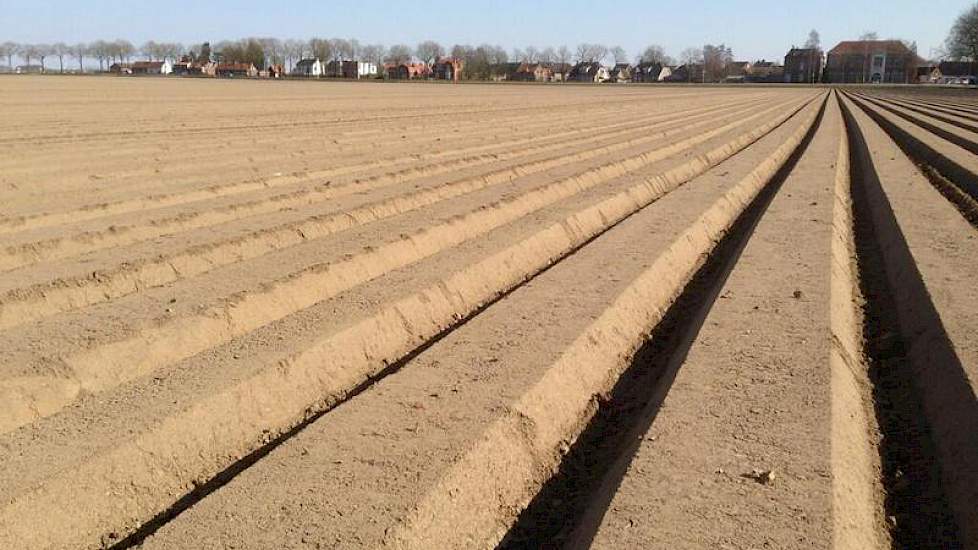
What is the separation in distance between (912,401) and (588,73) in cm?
12772

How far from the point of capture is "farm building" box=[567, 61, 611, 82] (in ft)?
414

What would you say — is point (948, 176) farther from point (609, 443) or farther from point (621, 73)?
point (621, 73)

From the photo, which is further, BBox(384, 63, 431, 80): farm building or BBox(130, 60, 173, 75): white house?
BBox(130, 60, 173, 75): white house

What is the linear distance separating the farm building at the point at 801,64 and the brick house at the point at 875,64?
64.1 inches

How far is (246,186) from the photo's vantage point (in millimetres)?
8406

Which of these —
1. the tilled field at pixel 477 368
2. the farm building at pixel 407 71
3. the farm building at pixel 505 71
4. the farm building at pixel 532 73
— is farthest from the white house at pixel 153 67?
the tilled field at pixel 477 368

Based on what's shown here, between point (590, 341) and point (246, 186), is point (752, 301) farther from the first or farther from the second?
point (246, 186)

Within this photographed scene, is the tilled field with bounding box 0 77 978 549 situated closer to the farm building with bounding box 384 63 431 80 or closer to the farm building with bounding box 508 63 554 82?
the farm building with bounding box 384 63 431 80

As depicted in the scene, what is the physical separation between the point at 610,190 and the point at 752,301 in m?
4.18

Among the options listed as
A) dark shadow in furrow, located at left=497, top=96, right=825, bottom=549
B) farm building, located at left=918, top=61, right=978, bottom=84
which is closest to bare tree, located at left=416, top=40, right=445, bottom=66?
farm building, located at left=918, top=61, right=978, bottom=84

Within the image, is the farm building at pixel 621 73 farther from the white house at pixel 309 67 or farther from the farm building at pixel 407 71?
the white house at pixel 309 67

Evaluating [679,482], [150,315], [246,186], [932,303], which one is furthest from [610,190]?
[679,482]

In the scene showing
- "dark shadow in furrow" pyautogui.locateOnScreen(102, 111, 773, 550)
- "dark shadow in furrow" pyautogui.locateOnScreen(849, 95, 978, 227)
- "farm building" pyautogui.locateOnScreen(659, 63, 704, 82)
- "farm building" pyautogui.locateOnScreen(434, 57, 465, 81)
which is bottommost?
"dark shadow in furrow" pyautogui.locateOnScreen(102, 111, 773, 550)

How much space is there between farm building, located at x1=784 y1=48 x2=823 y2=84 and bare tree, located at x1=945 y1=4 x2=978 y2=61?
55.1 feet
